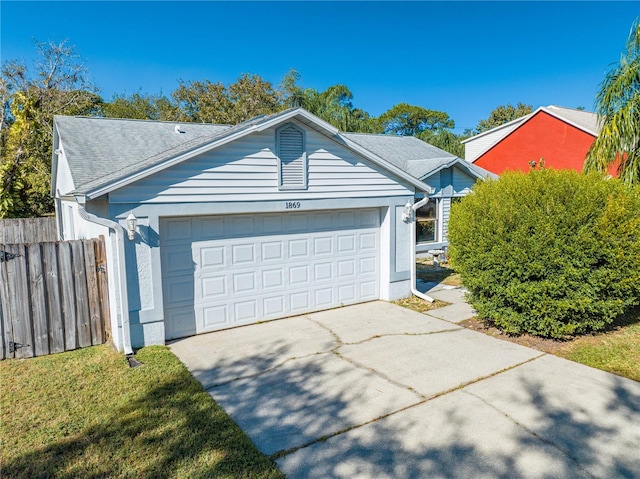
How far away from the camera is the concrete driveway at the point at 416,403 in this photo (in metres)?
4.03

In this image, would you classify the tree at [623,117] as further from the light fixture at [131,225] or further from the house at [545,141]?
the house at [545,141]

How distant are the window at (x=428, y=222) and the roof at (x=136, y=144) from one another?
205 inches

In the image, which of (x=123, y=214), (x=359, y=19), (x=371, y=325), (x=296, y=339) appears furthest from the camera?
(x=359, y=19)

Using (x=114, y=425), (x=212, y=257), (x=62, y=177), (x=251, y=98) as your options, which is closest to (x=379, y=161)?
(x=212, y=257)

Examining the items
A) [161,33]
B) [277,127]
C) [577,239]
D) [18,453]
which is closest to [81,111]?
[161,33]

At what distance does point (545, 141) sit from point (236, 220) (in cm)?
2121

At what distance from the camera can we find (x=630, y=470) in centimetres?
383

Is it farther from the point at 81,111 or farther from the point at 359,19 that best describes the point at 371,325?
the point at 81,111

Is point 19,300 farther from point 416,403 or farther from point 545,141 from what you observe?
point 545,141

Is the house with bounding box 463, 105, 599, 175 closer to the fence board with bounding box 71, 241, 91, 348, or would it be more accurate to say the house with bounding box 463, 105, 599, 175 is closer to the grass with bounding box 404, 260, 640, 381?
the grass with bounding box 404, 260, 640, 381

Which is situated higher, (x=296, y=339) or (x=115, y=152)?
(x=115, y=152)

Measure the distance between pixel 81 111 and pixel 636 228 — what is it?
2328cm

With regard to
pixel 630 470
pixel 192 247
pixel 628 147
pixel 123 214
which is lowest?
pixel 630 470

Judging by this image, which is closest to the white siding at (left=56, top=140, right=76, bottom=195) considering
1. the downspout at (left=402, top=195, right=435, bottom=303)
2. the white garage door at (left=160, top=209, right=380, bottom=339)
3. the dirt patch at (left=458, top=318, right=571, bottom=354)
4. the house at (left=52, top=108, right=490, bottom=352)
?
the house at (left=52, top=108, right=490, bottom=352)
